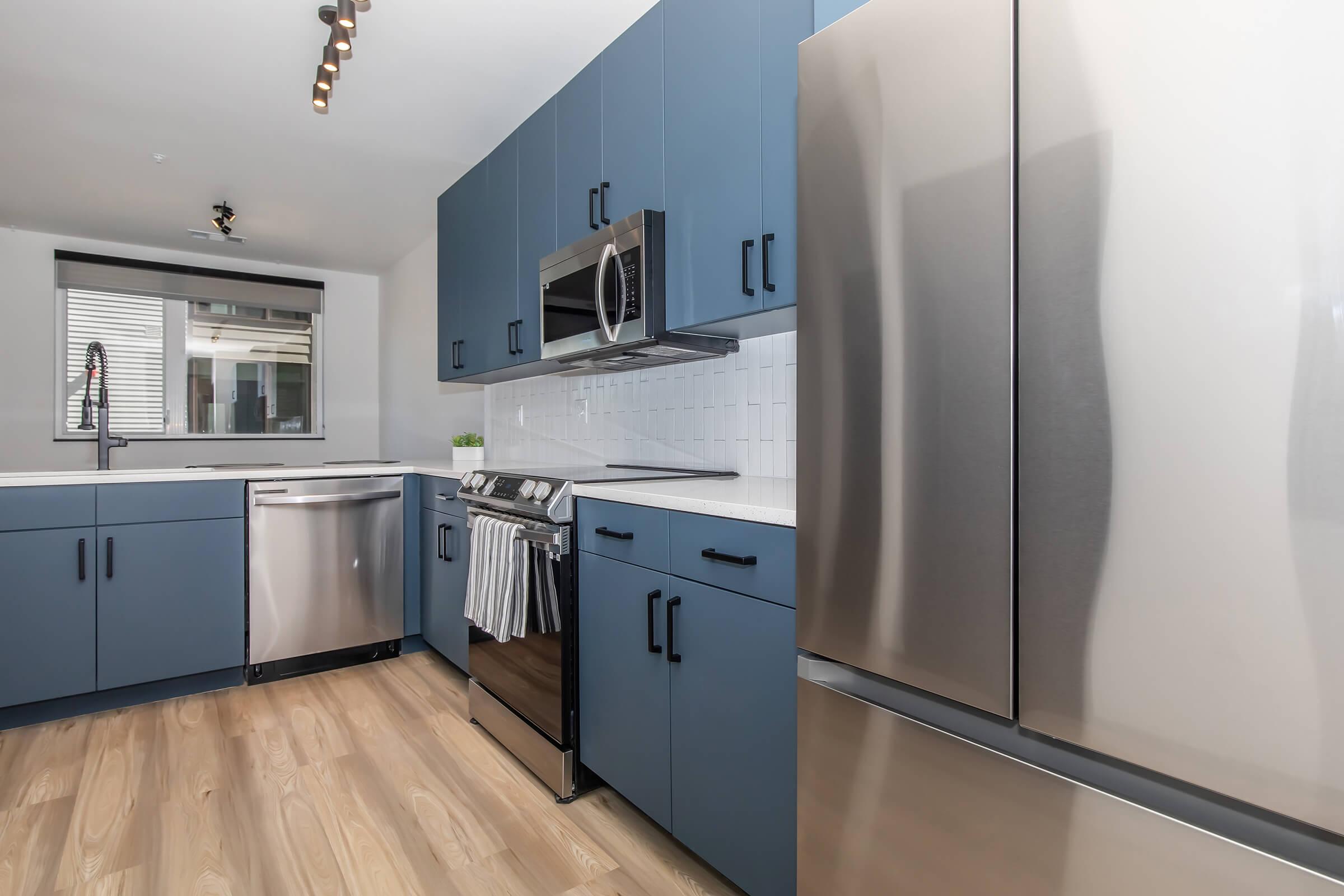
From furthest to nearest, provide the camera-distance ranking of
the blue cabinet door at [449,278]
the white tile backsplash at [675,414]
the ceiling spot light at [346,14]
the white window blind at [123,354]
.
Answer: the white window blind at [123,354]
the blue cabinet door at [449,278]
the white tile backsplash at [675,414]
the ceiling spot light at [346,14]

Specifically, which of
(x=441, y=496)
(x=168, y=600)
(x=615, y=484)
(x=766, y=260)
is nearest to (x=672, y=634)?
(x=615, y=484)

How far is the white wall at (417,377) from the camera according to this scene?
4340mm

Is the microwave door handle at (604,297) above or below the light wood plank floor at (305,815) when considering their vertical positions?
above

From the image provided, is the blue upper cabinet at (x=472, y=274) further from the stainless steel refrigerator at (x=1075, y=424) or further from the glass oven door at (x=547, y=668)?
the stainless steel refrigerator at (x=1075, y=424)

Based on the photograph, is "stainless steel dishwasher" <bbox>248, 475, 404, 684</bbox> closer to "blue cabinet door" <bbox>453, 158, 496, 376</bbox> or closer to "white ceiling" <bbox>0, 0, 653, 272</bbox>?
"blue cabinet door" <bbox>453, 158, 496, 376</bbox>

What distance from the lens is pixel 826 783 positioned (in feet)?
3.66

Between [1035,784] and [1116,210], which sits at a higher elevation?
[1116,210]

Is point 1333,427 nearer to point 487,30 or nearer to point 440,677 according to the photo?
point 487,30

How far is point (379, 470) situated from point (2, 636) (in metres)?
1.42

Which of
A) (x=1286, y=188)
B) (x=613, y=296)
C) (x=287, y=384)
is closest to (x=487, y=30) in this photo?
(x=613, y=296)

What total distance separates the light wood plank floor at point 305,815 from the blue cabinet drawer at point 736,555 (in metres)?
0.75

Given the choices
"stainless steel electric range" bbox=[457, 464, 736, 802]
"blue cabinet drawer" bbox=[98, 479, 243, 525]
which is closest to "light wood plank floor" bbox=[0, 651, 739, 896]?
"stainless steel electric range" bbox=[457, 464, 736, 802]

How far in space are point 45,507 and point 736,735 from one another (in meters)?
2.77

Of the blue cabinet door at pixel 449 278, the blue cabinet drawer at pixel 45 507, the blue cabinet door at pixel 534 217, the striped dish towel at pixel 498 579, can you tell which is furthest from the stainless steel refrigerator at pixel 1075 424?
the blue cabinet drawer at pixel 45 507
